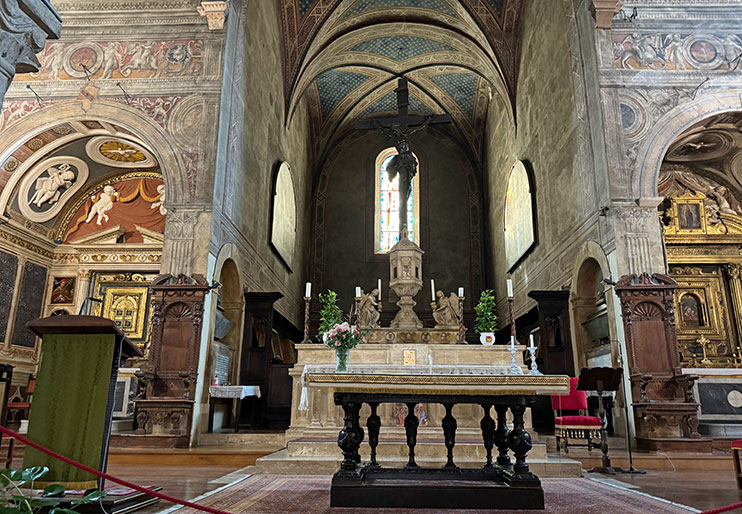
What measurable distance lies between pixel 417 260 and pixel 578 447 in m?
4.38

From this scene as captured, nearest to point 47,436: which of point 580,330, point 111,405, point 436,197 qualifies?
point 111,405

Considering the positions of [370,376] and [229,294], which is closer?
[370,376]

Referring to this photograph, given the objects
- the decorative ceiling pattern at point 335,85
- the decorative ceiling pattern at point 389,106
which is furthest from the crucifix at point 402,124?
the decorative ceiling pattern at point 389,106

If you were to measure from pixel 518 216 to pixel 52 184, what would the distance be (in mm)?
11509

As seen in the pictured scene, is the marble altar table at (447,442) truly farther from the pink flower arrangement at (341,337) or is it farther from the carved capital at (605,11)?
the carved capital at (605,11)

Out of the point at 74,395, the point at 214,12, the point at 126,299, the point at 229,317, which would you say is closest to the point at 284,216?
the point at 126,299

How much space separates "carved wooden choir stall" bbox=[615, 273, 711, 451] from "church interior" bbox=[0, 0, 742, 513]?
4 cm

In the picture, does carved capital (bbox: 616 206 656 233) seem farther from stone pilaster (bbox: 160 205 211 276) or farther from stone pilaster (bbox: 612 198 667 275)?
stone pilaster (bbox: 160 205 211 276)

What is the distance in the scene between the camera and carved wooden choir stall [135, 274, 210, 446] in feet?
25.9

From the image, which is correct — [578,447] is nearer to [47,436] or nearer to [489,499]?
[489,499]

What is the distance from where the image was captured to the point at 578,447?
26.3ft

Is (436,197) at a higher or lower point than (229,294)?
higher

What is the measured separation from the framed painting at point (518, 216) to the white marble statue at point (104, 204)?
10.1 m

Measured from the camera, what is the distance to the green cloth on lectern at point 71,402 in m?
3.40
